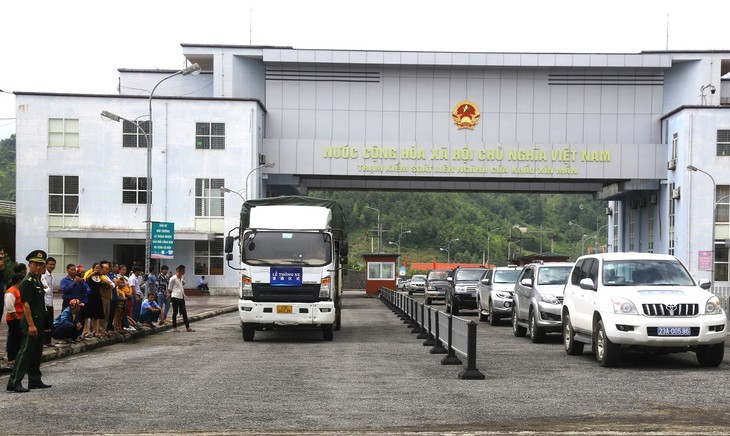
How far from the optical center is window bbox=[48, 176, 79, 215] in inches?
2271

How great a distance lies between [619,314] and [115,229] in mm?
45480

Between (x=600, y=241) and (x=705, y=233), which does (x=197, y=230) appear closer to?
(x=705, y=233)

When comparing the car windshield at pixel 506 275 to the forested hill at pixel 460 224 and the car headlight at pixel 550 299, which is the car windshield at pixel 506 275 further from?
the forested hill at pixel 460 224

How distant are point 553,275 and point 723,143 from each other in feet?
116

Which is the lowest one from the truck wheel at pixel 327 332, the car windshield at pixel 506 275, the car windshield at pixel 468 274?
the truck wheel at pixel 327 332

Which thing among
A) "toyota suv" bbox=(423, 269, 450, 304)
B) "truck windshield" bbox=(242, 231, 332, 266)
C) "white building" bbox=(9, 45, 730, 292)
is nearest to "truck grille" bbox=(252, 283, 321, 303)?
"truck windshield" bbox=(242, 231, 332, 266)

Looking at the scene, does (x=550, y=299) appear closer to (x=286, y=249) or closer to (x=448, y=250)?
(x=286, y=249)

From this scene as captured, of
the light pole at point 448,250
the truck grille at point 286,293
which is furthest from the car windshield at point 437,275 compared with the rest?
the light pole at point 448,250

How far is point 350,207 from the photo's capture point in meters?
154

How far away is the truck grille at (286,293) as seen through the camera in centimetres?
2281

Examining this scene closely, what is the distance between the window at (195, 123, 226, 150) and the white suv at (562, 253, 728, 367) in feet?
140

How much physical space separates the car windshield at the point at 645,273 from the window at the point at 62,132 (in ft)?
150

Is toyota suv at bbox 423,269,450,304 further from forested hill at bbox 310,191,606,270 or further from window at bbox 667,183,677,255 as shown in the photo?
forested hill at bbox 310,191,606,270

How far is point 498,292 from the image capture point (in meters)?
29.1
